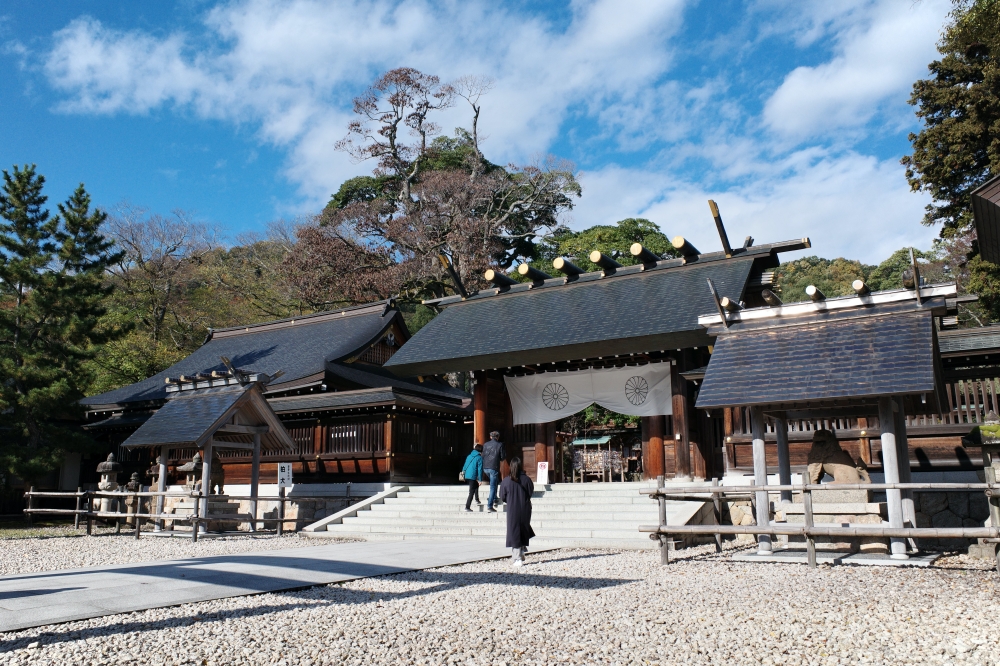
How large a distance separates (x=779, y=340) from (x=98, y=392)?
79.4 ft

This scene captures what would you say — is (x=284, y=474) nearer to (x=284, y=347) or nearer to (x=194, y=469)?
(x=194, y=469)

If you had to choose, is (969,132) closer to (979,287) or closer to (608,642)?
(979,287)

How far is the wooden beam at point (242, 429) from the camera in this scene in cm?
1431

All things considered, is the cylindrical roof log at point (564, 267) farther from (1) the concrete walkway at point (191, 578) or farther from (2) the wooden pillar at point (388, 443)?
(1) the concrete walkway at point (191, 578)

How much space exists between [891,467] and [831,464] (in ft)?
3.61

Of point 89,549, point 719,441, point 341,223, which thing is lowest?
point 89,549

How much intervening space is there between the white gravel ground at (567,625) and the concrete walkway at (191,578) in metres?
0.30

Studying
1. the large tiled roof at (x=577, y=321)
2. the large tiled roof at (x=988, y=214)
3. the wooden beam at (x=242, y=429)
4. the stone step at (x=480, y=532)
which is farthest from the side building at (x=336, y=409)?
the large tiled roof at (x=988, y=214)

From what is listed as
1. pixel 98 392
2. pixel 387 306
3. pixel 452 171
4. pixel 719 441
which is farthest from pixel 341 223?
pixel 719 441

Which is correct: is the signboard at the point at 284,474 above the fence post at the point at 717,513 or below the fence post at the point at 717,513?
above

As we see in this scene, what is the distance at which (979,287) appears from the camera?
17.9 m

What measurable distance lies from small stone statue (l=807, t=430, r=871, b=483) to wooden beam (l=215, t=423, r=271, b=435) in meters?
10.3

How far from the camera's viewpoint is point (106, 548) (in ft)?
37.6

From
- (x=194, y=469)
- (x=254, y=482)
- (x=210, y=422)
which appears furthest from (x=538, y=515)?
(x=194, y=469)
